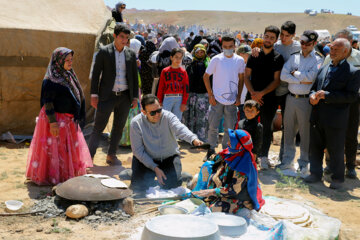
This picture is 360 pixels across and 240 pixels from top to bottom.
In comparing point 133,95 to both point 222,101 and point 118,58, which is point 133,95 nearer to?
point 118,58

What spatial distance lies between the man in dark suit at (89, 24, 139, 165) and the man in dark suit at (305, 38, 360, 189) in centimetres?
231

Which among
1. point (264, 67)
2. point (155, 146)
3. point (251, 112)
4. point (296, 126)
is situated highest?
point (264, 67)

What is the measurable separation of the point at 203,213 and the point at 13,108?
172 inches

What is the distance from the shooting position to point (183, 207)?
3.83 m

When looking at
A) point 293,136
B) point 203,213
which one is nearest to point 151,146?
point 203,213

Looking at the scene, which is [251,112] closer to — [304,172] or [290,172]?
[290,172]

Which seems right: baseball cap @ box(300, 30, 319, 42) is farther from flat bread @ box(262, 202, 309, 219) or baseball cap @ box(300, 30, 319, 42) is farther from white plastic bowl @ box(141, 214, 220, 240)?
white plastic bowl @ box(141, 214, 220, 240)

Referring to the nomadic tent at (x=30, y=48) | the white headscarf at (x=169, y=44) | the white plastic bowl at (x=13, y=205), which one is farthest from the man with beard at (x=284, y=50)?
the white plastic bowl at (x=13, y=205)

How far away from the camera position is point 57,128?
15.1 feet

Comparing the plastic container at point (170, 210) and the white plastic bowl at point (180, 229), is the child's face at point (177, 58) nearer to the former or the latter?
the plastic container at point (170, 210)

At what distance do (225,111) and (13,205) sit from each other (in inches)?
121

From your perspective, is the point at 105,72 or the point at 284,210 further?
the point at 105,72

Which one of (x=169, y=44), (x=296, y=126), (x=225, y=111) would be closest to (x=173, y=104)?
(x=225, y=111)

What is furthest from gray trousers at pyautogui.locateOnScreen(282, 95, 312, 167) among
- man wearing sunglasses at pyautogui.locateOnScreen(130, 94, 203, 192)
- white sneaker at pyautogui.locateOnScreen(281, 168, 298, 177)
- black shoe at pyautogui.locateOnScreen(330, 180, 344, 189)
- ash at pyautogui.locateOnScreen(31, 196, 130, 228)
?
ash at pyautogui.locateOnScreen(31, 196, 130, 228)
